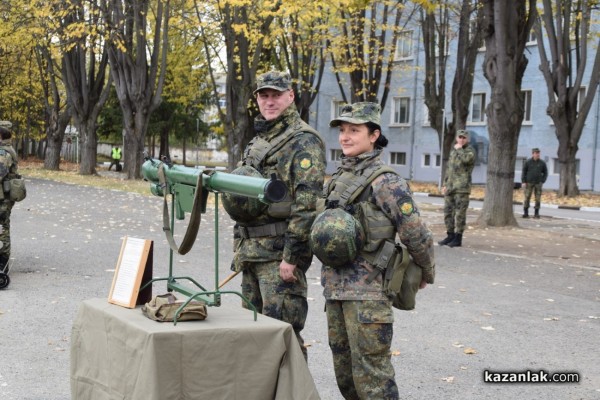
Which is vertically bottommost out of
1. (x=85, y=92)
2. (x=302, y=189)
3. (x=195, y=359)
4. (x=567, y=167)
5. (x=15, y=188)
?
(x=567, y=167)

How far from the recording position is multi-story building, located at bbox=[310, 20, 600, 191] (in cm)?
3775

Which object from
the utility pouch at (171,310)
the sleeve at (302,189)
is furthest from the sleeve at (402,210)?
the utility pouch at (171,310)

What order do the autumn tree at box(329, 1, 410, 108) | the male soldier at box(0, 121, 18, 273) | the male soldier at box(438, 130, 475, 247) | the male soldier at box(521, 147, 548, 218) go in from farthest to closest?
the autumn tree at box(329, 1, 410, 108) < the male soldier at box(521, 147, 548, 218) < the male soldier at box(438, 130, 475, 247) < the male soldier at box(0, 121, 18, 273)

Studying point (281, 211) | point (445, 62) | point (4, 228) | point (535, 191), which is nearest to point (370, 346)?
point (281, 211)

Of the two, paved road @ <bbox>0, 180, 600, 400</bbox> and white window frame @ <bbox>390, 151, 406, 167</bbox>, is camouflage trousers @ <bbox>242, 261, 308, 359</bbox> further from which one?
white window frame @ <bbox>390, 151, 406, 167</bbox>

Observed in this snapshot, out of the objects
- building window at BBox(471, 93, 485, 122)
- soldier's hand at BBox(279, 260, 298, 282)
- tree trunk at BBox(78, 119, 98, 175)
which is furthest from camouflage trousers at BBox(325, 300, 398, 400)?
building window at BBox(471, 93, 485, 122)

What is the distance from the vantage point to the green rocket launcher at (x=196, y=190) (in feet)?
12.7

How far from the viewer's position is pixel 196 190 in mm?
4051

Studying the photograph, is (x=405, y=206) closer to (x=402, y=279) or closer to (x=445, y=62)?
(x=402, y=279)

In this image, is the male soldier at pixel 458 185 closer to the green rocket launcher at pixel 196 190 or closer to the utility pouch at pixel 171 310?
the green rocket launcher at pixel 196 190

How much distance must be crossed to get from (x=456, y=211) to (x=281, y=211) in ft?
34.0

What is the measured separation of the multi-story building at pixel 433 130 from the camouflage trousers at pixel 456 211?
75.9 ft

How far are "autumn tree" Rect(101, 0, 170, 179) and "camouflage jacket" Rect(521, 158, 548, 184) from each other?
13.4 m

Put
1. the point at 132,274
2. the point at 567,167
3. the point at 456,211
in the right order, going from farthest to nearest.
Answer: the point at 567,167 → the point at 456,211 → the point at 132,274
